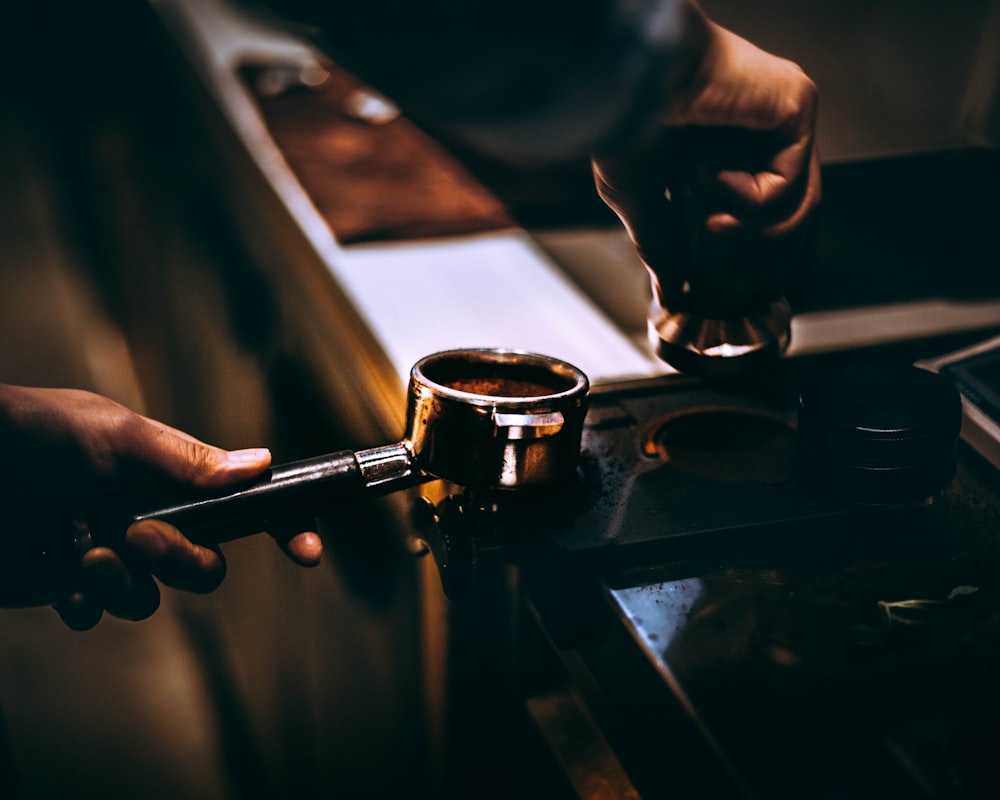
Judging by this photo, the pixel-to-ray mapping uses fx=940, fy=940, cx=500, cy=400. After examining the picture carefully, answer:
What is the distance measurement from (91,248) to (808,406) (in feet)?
6.95

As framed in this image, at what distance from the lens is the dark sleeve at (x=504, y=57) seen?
501mm

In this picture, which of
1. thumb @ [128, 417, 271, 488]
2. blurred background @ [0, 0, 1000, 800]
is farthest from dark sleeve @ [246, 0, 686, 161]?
blurred background @ [0, 0, 1000, 800]

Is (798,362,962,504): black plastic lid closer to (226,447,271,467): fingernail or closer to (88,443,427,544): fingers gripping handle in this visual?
(88,443,427,544): fingers gripping handle

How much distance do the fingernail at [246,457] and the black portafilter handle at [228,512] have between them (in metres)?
0.04

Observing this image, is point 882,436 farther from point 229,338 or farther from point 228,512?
point 229,338

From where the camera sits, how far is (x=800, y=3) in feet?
3.67

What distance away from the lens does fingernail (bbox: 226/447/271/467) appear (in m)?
0.83

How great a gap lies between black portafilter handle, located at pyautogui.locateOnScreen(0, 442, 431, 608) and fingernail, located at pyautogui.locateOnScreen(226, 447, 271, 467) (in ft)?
0.13

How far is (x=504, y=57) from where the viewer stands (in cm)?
51

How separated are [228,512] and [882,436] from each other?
54 cm

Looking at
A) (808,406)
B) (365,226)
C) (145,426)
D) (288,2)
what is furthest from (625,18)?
(365,226)

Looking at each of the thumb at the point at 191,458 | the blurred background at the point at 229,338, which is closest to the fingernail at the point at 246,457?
the thumb at the point at 191,458

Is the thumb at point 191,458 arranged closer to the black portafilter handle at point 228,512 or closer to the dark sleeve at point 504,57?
the black portafilter handle at point 228,512

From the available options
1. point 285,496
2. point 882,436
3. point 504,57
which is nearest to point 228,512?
point 285,496
